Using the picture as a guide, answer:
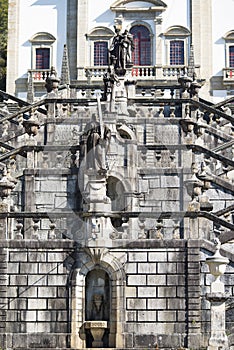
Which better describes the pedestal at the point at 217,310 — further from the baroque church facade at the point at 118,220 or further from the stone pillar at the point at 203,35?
the stone pillar at the point at 203,35

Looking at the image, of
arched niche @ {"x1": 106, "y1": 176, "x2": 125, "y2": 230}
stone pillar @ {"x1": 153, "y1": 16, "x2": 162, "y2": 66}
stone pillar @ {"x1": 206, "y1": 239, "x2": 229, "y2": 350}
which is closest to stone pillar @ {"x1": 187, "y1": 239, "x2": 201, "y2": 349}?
stone pillar @ {"x1": 206, "y1": 239, "x2": 229, "y2": 350}

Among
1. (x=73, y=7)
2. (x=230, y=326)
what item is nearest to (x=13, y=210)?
(x=230, y=326)

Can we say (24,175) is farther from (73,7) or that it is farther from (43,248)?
(73,7)

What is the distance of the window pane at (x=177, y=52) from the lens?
5016 centimetres

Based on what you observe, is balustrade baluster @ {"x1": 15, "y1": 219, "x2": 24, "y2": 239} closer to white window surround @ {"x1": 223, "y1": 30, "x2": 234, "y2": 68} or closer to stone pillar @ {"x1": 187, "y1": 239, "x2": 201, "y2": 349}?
stone pillar @ {"x1": 187, "y1": 239, "x2": 201, "y2": 349}

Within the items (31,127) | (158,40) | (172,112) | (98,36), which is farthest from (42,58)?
(31,127)

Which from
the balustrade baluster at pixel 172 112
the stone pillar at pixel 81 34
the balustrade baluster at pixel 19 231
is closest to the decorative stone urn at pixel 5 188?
the balustrade baluster at pixel 19 231

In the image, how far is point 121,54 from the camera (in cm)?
3875

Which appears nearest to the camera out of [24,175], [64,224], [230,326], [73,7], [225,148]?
[230,326]

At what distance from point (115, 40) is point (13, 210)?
1152 centimetres

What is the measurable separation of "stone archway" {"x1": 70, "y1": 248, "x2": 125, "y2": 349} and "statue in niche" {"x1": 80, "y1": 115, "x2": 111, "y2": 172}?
2.51m

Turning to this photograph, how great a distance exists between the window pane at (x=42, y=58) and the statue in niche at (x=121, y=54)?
12.4 m

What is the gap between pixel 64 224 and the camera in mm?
28734

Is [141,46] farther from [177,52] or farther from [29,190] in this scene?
[29,190]
